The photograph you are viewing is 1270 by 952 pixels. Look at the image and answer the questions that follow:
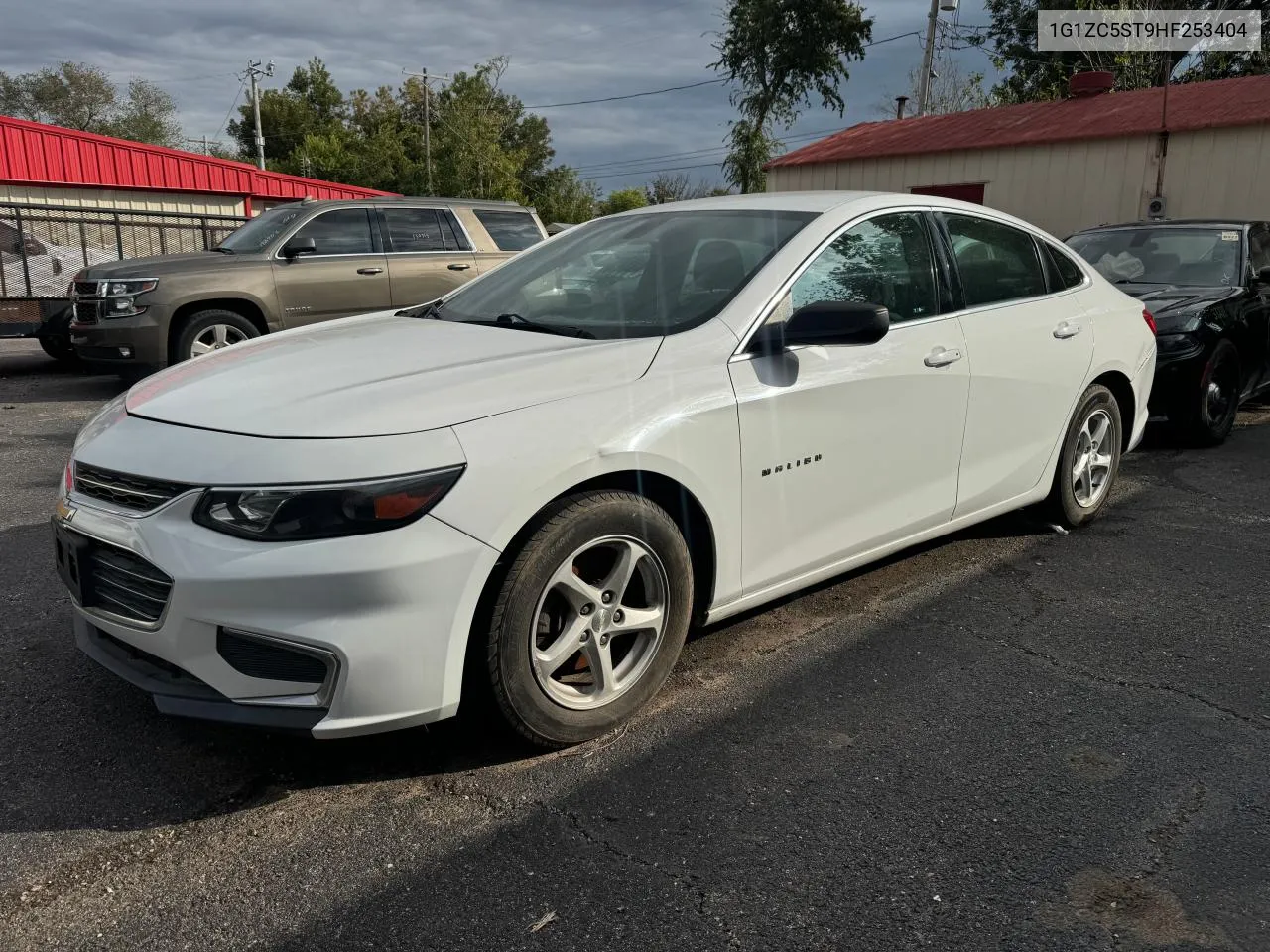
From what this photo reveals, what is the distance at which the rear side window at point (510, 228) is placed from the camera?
396 inches

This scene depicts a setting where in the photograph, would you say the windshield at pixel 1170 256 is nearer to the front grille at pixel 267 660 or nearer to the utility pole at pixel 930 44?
the front grille at pixel 267 660

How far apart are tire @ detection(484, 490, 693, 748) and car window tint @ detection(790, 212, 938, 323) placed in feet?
3.38

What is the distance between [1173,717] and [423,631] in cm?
232

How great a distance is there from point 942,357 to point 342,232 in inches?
278

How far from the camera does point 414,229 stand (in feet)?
31.5

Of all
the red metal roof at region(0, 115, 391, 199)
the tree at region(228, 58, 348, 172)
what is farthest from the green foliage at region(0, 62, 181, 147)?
the red metal roof at region(0, 115, 391, 199)

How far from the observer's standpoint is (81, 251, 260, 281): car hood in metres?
8.32

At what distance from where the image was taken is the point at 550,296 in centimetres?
363

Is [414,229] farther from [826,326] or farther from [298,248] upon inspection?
[826,326]

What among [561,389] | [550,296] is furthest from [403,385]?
[550,296]

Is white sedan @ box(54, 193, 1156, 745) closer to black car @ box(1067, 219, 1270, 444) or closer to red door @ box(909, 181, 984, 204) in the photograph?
black car @ box(1067, 219, 1270, 444)

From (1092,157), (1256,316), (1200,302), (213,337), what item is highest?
(1092,157)

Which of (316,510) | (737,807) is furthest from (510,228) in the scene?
(737,807)

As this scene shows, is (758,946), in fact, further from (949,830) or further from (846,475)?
(846,475)
